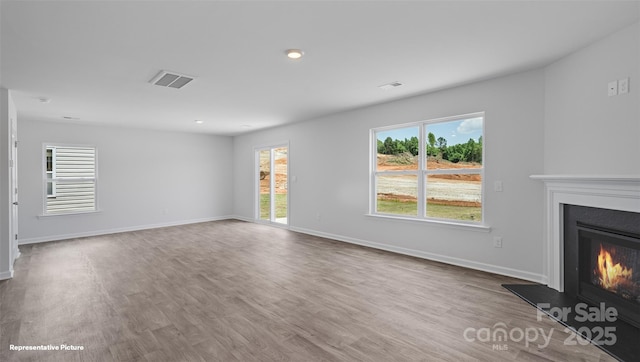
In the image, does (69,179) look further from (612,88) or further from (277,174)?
(612,88)

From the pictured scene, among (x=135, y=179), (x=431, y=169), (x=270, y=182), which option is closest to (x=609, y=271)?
(x=431, y=169)

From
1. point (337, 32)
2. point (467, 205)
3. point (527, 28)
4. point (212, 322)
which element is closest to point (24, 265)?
point (212, 322)

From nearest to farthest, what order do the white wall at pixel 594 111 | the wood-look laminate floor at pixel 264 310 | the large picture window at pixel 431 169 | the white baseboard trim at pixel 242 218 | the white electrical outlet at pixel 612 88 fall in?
the wood-look laminate floor at pixel 264 310 → the white wall at pixel 594 111 → the white electrical outlet at pixel 612 88 → the large picture window at pixel 431 169 → the white baseboard trim at pixel 242 218

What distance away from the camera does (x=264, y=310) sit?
2.82m

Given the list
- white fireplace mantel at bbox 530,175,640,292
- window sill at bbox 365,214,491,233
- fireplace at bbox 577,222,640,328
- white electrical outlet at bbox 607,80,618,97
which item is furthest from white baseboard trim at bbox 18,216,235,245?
white electrical outlet at bbox 607,80,618,97

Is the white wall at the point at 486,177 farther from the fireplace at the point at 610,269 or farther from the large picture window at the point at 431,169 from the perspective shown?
the fireplace at the point at 610,269

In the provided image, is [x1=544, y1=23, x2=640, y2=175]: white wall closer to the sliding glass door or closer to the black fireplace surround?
the black fireplace surround

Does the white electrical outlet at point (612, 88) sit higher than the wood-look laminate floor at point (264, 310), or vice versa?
the white electrical outlet at point (612, 88)

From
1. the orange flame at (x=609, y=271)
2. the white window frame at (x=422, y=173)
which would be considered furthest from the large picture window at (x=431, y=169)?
the orange flame at (x=609, y=271)

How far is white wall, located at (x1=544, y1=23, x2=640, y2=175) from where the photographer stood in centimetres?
245

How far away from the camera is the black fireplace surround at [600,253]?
95.1 inches

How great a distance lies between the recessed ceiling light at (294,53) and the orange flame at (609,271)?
3.28m

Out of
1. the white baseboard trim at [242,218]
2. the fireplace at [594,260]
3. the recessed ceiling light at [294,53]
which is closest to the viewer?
the fireplace at [594,260]

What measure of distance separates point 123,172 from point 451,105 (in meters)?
7.10
